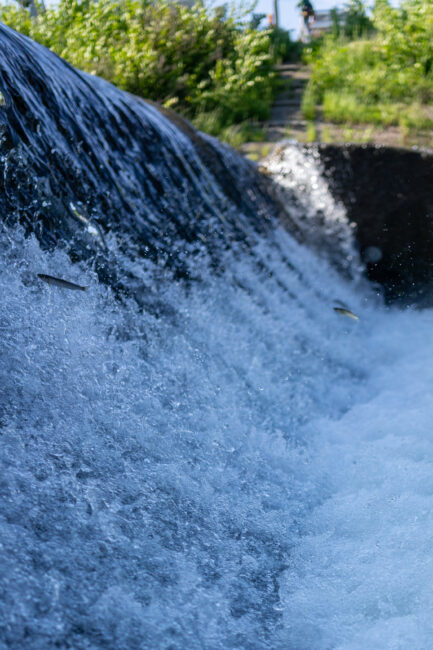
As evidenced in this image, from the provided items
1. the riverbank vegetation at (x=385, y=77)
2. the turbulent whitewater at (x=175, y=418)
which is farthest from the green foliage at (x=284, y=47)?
the turbulent whitewater at (x=175, y=418)

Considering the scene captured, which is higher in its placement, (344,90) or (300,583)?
(344,90)

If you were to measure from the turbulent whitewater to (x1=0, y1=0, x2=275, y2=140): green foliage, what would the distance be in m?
2.90

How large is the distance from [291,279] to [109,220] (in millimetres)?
1414

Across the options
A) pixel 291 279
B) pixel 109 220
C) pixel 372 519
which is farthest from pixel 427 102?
pixel 372 519

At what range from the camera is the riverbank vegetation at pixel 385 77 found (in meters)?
6.63

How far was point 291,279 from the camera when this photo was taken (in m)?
3.79

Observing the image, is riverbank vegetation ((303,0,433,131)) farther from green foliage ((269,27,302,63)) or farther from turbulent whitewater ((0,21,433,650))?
turbulent whitewater ((0,21,433,650))

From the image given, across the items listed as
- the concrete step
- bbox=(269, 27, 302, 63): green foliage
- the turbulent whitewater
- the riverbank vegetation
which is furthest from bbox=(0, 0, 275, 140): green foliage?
the turbulent whitewater

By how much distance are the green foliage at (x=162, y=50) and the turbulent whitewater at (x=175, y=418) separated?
114 inches

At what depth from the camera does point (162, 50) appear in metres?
6.86

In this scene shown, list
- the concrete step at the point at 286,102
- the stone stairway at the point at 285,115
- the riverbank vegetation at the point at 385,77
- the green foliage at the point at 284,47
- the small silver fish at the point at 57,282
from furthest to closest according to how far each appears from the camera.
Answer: the green foliage at the point at 284,47
the concrete step at the point at 286,102
the riverbank vegetation at the point at 385,77
the stone stairway at the point at 285,115
the small silver fish at the point at 57,282

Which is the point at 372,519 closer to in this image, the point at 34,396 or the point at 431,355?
the point at 34,396

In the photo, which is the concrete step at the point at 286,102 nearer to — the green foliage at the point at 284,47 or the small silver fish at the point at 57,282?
the green foliage at the point at 284,47

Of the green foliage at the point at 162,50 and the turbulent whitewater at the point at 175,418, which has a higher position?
the green foliage at the point at 162,50
